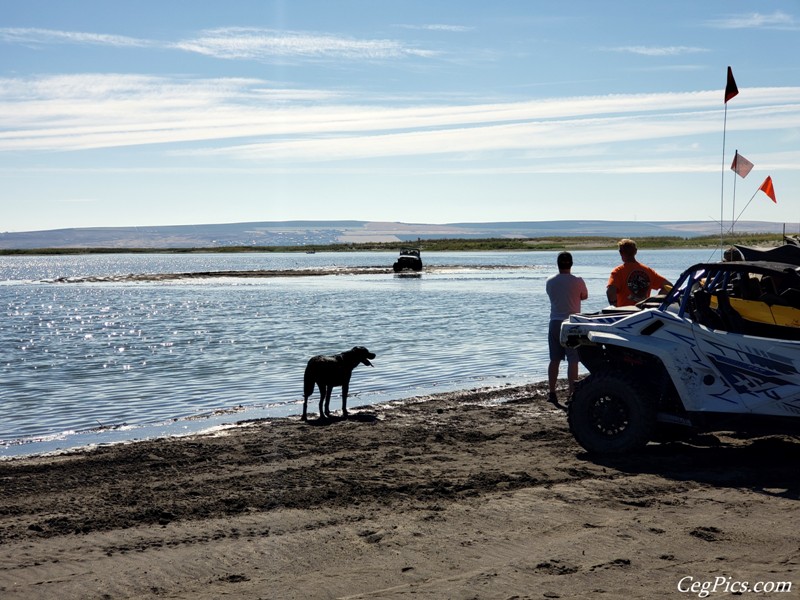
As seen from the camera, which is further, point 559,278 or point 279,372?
point 279,372

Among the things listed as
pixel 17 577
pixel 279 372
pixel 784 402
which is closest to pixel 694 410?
pixel 784 402

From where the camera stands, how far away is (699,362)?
8.63 m

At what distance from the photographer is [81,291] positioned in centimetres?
6134

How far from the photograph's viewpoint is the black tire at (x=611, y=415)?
29.5 ft

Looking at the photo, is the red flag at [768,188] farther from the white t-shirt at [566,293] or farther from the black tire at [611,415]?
the black tire at [611,415]

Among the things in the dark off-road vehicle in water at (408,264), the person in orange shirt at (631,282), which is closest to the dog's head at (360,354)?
the person in orange shirt at (631,282)

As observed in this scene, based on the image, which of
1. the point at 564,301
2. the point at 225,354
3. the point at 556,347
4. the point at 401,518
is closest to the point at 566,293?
the point at 564,301

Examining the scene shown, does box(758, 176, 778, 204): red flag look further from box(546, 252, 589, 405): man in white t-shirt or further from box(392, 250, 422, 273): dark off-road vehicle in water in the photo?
box(392, 250, 422, 273): dark off-road vehicle in water

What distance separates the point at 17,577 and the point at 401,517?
103 inches

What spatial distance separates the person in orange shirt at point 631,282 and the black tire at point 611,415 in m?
2.08

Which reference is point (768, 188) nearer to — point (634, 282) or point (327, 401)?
point (634, 282)

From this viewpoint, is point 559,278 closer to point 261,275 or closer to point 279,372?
point 279,372

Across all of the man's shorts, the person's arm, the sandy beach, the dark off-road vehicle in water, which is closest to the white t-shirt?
the man's shorts

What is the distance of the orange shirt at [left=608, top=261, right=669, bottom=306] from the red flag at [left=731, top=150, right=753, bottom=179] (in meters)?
2.96
